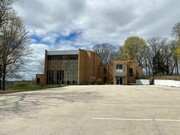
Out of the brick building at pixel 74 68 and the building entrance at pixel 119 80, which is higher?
the brick building at pixel 74 68

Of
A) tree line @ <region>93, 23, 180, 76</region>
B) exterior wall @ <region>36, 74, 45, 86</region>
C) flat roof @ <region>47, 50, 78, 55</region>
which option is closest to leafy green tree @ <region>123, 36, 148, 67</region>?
tree line @ <region>93, 23, 180, 76</region>

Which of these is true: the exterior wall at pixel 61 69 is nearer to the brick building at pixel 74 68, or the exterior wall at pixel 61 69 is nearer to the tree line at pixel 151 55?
the brick building at pixel 74 68

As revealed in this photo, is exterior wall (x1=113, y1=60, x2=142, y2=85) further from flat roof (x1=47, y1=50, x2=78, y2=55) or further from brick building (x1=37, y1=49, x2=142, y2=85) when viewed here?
flat roof (x1=47, y1=50, x2=78, y2=55)

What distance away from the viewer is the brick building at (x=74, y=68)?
51.7m

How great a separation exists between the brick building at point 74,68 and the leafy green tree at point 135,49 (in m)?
4.61

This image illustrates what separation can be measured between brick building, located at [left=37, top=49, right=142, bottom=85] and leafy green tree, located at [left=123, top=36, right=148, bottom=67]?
461 centimetres

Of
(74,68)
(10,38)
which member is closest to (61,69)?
(74,68)

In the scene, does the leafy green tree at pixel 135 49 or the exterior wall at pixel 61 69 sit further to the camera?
the leafy green tree at pixel 135 49

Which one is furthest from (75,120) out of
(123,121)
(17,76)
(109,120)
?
(17,76)

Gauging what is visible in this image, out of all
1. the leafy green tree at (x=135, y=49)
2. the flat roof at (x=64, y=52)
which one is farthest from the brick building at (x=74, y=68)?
the leafy green tree at (x=135, y=49)

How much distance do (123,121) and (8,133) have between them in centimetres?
346

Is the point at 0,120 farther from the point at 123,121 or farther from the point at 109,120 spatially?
the point at 123,121

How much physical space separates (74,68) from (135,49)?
19348 mm

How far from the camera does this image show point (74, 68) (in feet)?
170
